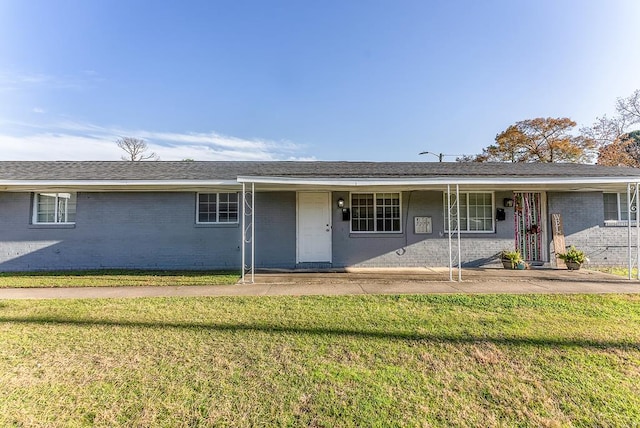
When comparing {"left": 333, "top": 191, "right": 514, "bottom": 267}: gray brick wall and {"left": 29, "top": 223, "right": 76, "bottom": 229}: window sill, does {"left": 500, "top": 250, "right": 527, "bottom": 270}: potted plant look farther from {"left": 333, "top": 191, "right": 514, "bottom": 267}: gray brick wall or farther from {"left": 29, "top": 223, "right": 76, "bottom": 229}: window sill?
{"left": 29, "top": 223, "right": 76, "bottom": 229}: window sill

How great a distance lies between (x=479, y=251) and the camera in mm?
8984

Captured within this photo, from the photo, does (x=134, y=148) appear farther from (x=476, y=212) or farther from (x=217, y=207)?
(x=476, y=212)

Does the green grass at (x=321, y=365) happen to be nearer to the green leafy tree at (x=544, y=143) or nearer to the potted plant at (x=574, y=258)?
the potted plant at (x=574, y=258)

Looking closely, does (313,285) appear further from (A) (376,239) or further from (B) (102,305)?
(B) (102,305)

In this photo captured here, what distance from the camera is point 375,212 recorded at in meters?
9.06

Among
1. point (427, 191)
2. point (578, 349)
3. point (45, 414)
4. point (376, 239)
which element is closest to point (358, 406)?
point (45, 414)

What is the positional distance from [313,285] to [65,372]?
431 cm

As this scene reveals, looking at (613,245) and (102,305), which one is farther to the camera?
(613,245)

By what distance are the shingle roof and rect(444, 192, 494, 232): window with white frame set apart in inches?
30.7

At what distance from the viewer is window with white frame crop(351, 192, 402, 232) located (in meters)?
9.04

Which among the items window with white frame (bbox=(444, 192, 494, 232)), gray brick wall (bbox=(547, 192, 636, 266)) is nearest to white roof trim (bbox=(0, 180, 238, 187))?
window with white frame (bbox=(444, 192, 494, 232))

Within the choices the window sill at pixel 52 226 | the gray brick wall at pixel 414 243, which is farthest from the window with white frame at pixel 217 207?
the window sill at pixel 52 226

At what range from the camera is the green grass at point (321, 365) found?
2346 millimetres

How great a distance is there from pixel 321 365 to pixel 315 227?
6037 mm
